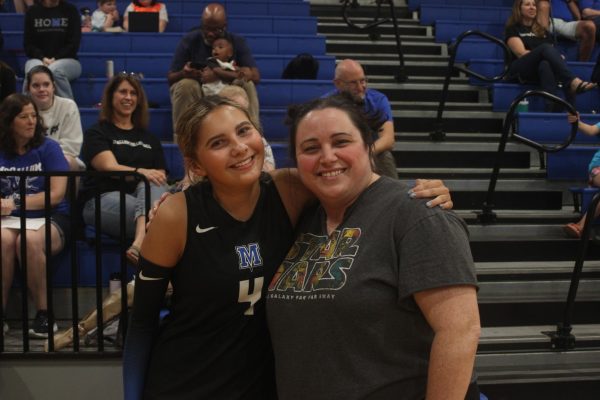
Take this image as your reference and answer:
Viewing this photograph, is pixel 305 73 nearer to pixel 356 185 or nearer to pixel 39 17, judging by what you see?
pixel 39 17

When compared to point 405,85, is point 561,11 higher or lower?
higher

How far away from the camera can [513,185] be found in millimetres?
5738

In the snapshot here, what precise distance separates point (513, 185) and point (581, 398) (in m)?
2.01

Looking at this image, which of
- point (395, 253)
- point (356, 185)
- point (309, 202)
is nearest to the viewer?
point (395, 253)

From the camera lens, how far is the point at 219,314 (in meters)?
2.03

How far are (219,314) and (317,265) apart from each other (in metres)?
0.32

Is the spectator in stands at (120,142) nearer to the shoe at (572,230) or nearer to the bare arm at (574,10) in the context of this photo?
the shoe at (572,230)

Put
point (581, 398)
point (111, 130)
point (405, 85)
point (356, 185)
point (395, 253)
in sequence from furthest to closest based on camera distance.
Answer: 1. point (405, 85)
2. point (111, 130)
3. point (581, 398)
4. point (356, 185)
5. point (395, 253)

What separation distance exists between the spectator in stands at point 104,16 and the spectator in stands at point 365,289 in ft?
21.5

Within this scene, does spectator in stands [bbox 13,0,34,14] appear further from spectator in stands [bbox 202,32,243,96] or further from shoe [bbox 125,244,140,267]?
shoe [bbox 125,244,140,267]

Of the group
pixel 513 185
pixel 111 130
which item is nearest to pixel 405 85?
pixel 513 185

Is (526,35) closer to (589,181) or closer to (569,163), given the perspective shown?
(569,163)

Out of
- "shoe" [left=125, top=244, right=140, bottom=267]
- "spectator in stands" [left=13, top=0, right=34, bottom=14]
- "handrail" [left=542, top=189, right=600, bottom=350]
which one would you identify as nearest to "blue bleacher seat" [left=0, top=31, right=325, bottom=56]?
"spectator in stands" [left=13, top=0, right=34, bottom=14]

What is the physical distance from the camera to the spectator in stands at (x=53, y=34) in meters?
6.72
